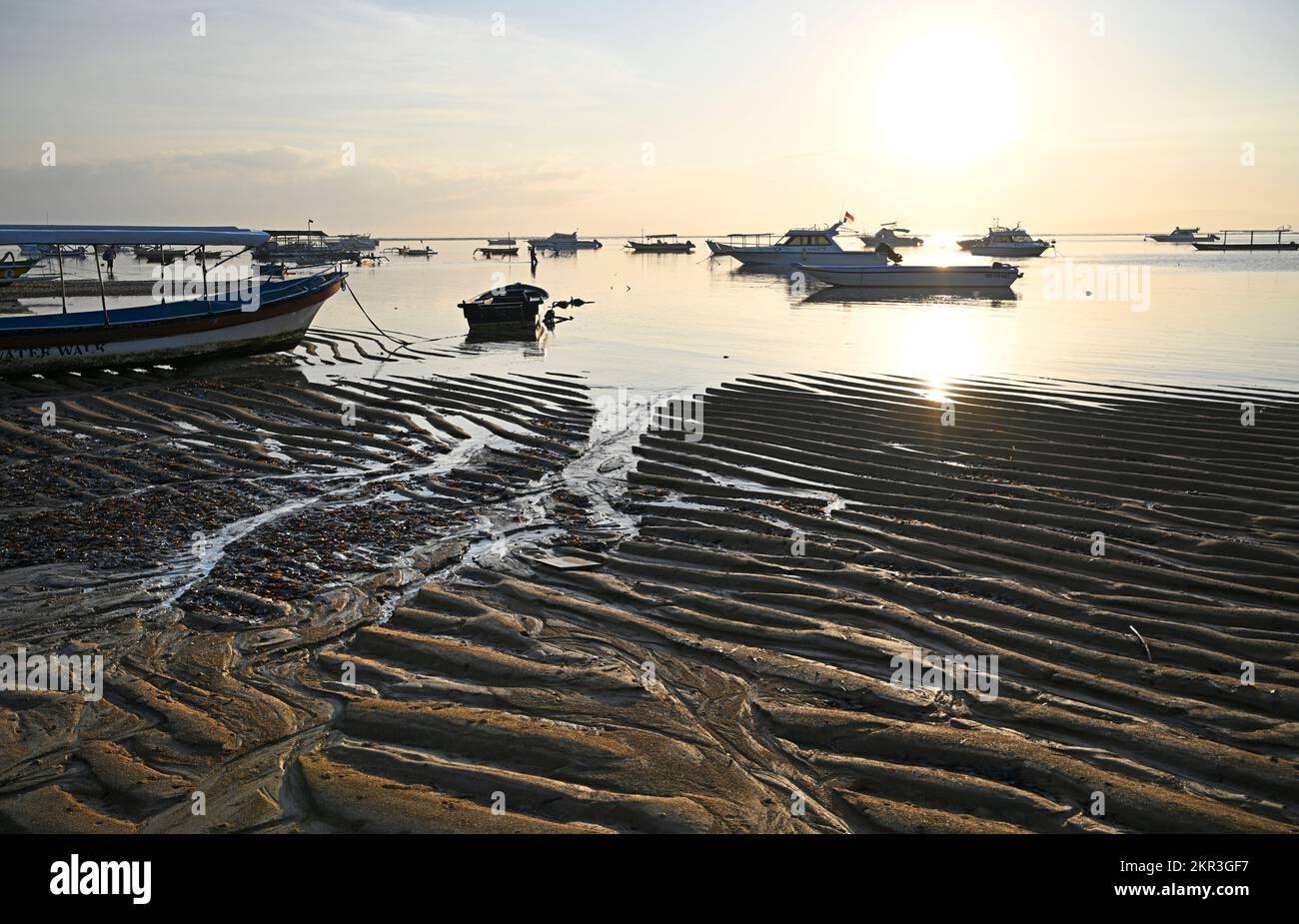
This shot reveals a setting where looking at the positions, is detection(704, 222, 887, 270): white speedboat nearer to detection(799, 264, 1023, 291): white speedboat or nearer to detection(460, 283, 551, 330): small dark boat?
detection(799, 264, 1023, 291): white speedboat

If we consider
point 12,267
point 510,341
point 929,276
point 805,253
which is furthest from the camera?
point 805,253

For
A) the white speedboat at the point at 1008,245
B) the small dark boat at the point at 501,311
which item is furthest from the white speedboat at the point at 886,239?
A: the small dark boat at the point at 501,311

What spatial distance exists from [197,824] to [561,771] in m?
1.71

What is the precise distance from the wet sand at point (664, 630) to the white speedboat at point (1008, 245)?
10714 cm

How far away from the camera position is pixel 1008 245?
115188 millimetres

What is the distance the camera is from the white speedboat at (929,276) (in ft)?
190

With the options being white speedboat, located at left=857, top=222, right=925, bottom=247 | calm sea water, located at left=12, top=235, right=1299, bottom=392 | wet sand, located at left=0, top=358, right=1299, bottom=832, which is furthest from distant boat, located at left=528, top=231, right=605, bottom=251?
wet sand, located at left=0, top=358, right=1299, bottom=832

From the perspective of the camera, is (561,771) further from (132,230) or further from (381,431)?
(132,230)

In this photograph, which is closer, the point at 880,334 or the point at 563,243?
the point at 880,334

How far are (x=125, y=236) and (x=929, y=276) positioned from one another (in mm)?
46117

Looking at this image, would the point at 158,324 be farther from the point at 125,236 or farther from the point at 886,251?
the point at 886,251

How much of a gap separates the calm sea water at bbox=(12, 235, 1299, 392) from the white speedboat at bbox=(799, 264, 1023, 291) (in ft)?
4.64

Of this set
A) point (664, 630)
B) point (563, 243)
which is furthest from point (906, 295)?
point (563, 243)
